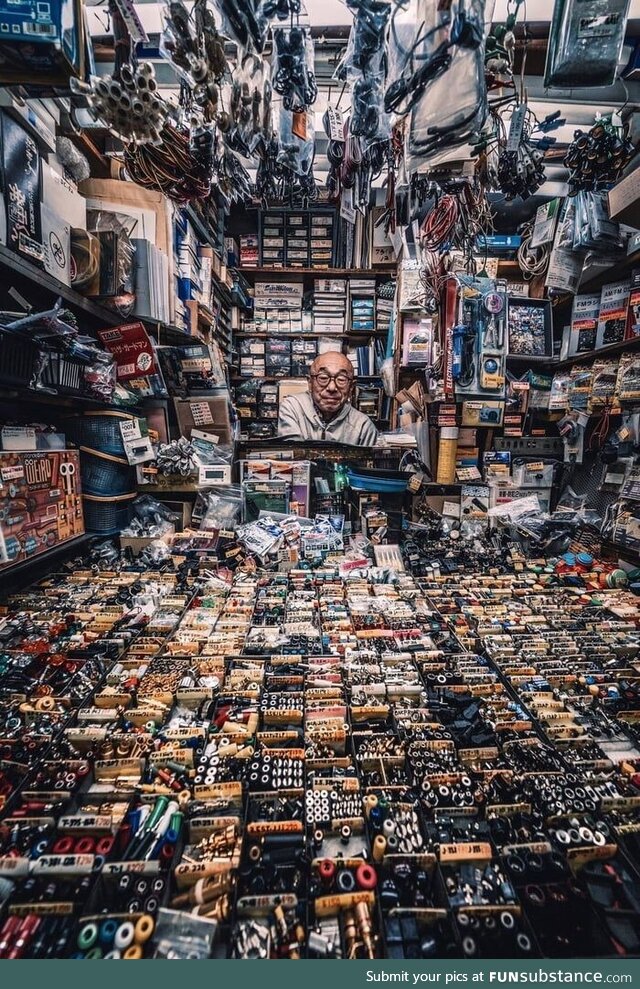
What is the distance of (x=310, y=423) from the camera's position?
4.58 meters

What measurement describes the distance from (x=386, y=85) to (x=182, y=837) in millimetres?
2642

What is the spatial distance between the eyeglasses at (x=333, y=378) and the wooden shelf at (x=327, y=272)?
2.00 metres

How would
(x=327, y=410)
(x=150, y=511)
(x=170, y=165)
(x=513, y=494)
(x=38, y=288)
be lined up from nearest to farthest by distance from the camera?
1. (x=170, y=165)
2. (x=38, y=288)
3. (x=150, y=511)
4. (x=513, y=494)
5. (x=327, y=410)

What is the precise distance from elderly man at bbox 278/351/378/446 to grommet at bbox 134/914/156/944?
146 inches

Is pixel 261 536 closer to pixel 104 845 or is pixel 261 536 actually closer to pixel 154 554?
pixel 154 554

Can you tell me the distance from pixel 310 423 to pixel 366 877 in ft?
12.8

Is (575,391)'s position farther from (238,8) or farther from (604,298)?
(238,8)

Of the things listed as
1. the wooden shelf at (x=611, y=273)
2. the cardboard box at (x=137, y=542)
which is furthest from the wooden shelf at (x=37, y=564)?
the wooden shelf at (x=611, y=273)

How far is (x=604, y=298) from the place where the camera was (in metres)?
3.26

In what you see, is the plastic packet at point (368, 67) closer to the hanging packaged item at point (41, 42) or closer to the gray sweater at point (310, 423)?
the hanging packaged item at point (41, 42)

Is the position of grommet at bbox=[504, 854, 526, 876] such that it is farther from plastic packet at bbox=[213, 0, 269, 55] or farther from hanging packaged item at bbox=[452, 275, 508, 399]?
hanging packaged item at bbox=[452, 275, 508, 399]

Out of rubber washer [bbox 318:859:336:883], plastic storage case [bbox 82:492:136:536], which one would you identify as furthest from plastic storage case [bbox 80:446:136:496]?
rubber washer [bbox 318:859:336:883]

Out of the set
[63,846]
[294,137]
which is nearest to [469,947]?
[63,846]

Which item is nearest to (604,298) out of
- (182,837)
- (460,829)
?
(460,829)
